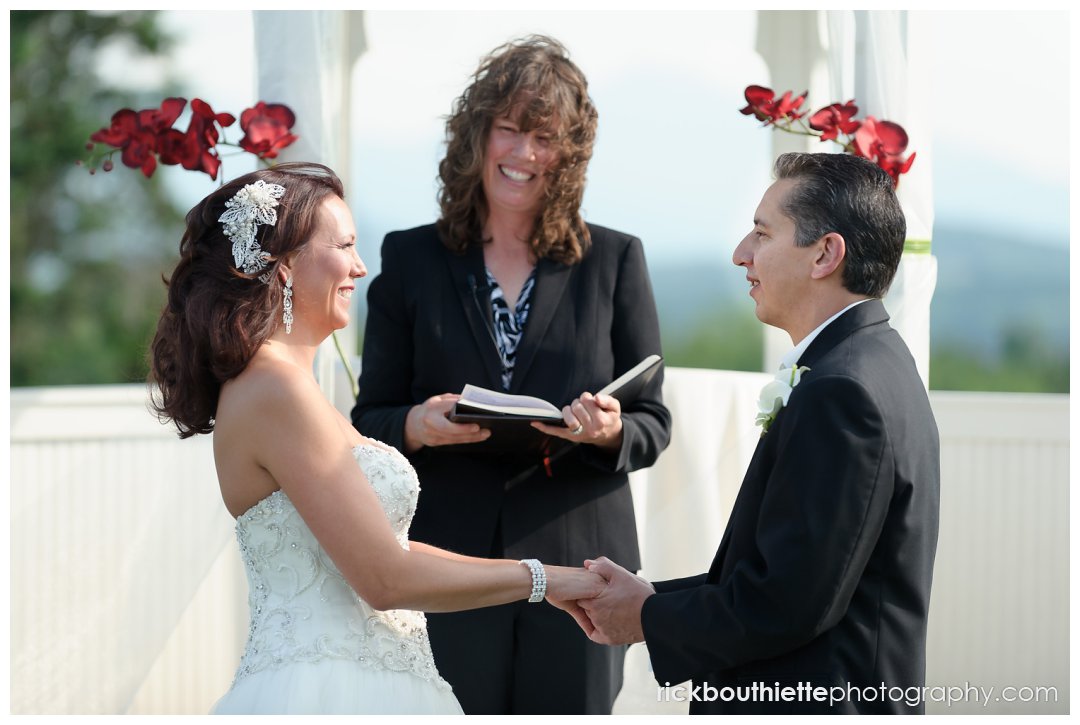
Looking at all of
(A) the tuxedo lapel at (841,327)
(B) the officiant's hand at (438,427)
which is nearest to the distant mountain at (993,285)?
(B) the officiant's hand at (438,427)

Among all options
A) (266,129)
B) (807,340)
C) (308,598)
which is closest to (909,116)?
(807,340)

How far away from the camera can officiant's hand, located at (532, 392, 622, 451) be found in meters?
3.24

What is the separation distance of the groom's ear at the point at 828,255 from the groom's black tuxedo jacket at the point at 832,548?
0.11 m

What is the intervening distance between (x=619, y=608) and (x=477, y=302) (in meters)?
1.22

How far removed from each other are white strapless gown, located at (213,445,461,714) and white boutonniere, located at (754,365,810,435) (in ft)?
2.94

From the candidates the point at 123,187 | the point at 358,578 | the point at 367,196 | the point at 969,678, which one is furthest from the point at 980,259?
the point at 358,578

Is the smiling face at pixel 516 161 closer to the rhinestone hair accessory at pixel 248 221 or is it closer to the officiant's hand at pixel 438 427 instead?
the officiant's hand at pixel 438 427

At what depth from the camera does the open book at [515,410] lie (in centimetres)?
309

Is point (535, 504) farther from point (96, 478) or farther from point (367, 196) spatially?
point (367, 196)

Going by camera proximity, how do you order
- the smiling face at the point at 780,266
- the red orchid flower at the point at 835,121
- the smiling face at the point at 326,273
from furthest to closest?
the red orchid flower at the point at 835,121 < the smiling face at the point at 326,273 < the smiling face at the point at 780,266

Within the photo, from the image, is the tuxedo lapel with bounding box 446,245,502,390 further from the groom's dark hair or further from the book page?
the groom's dark hair

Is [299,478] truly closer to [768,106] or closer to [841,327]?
[841,327]

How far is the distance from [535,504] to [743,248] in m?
1.15

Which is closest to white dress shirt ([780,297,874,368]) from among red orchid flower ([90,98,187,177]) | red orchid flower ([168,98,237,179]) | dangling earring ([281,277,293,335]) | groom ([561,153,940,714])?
groom ([561,153,940,714])
